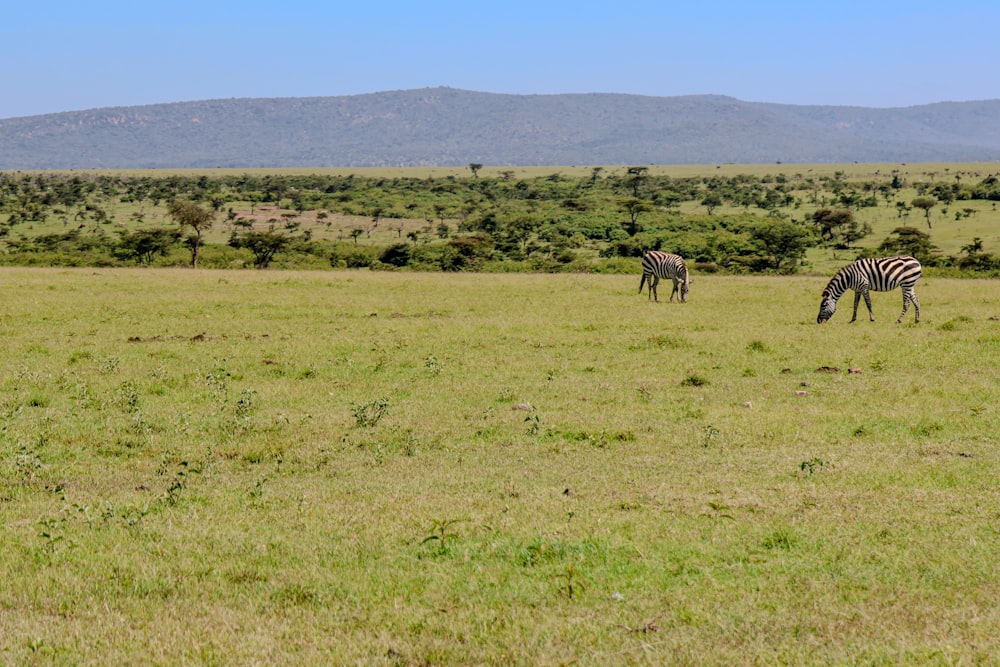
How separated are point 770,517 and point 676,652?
9.63ft

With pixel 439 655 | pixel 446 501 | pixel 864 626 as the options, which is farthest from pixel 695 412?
pixel 439 655

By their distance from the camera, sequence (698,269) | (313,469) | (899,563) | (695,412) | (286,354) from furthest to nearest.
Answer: (698,269) → (286,354) → (695,412) → (313,469) → (899,563)

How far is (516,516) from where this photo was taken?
868 cm

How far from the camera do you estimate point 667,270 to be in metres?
32.2

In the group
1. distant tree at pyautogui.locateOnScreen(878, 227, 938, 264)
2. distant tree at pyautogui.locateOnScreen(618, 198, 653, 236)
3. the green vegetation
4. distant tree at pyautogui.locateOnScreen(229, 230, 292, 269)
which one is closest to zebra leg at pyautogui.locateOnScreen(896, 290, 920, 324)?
the green vegetation

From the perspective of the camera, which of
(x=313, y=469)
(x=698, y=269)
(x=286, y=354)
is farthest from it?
(x=698, y=269)

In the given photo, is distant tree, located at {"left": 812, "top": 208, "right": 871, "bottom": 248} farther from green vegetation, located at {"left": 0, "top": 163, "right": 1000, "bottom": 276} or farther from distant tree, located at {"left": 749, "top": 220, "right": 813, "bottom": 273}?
distant tree, located at {"left": 749, "top": 220, "right": 813, "bottom": 273}

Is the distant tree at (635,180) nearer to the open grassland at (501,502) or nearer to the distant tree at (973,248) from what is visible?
the distant tree at (973,248)

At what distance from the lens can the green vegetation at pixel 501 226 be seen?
52.6 meters

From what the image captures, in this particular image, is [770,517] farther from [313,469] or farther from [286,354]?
[286,354]

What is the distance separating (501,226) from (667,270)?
40.7m

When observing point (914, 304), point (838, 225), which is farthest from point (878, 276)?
point (838, 225)

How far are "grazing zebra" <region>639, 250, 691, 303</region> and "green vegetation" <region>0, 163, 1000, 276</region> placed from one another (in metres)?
15.3

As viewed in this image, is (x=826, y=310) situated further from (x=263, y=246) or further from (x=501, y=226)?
(x=501, y=226)
